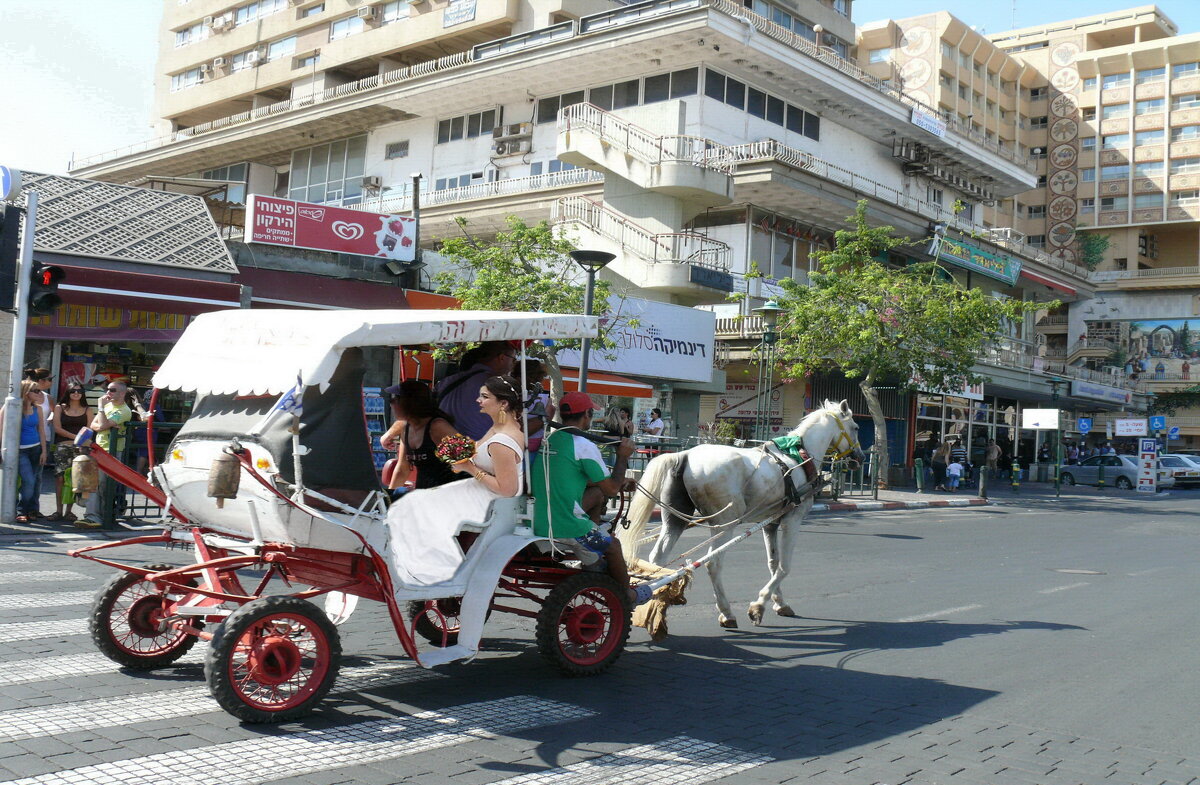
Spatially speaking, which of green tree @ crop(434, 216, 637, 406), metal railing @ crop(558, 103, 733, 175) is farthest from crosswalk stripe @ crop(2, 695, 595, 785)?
metal railing @ crop(558, 103, 733, 175)

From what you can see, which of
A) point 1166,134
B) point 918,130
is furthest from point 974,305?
point 1166,134

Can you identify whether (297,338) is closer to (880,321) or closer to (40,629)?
(40,629)

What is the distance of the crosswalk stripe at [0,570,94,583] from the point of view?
9164 mm

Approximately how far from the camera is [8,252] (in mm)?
12664

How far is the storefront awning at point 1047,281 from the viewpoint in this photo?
49.4 meters

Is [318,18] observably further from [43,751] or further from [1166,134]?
[1166,134]

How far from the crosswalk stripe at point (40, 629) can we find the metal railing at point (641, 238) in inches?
967

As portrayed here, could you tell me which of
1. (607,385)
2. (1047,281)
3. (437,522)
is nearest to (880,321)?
(607,385)

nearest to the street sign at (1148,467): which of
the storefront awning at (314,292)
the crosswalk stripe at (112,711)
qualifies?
the storefront awning at (314,292)

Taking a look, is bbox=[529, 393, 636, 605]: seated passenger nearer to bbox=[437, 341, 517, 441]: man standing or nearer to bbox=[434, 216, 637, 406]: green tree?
bbox=[437, 341, 517, 441]: man standing

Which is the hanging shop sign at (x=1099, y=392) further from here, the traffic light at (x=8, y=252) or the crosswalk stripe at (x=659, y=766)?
the crosswalk stripe at (x=659, y=766)

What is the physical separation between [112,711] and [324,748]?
1268 mm

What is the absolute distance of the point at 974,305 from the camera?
2848 centimetres

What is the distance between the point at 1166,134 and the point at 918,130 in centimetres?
4691
